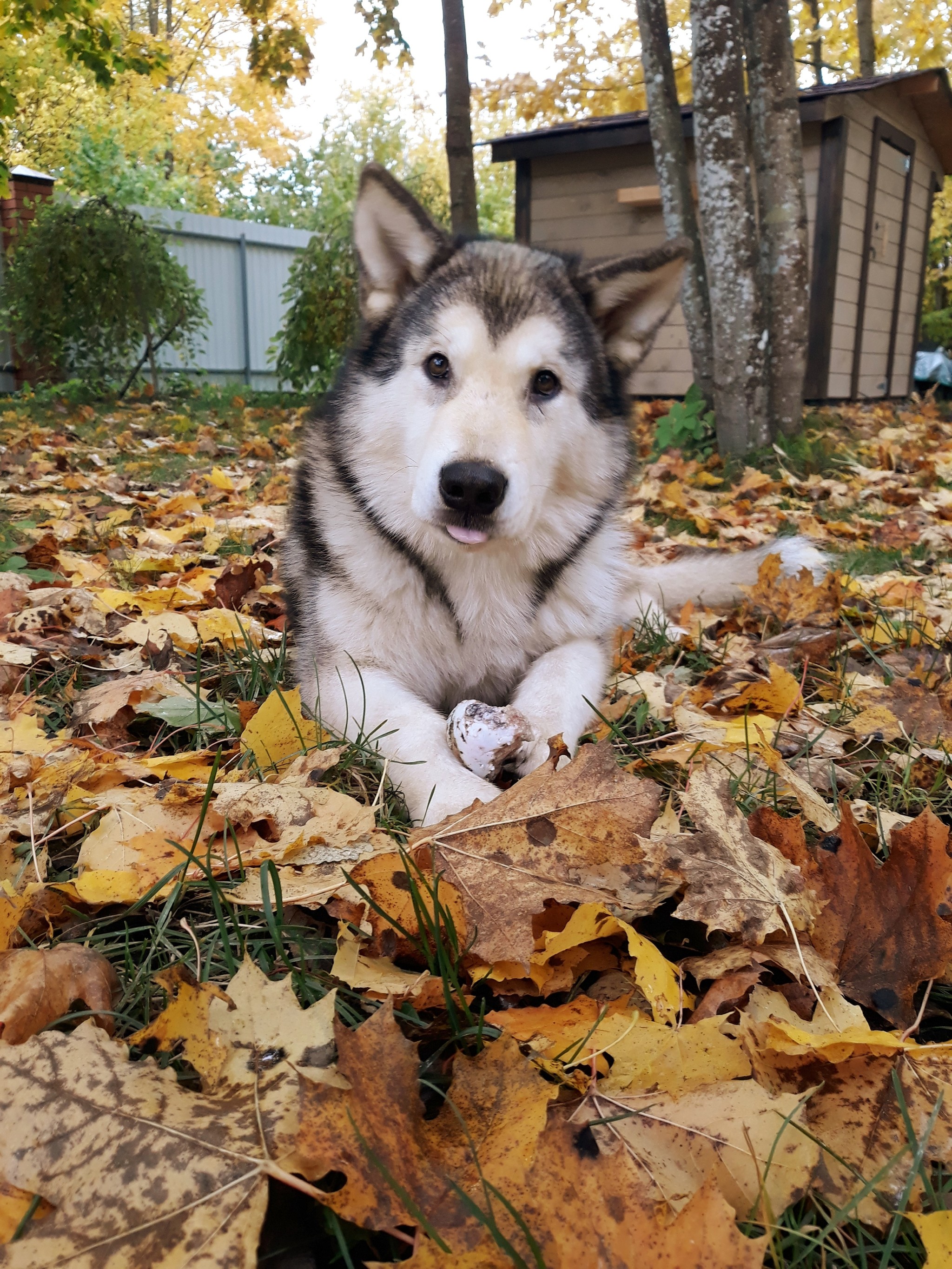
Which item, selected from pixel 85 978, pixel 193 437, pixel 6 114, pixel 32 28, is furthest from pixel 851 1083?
pixel 32 28

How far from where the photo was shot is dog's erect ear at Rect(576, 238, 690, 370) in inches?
104

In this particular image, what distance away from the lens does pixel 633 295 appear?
8.98ft

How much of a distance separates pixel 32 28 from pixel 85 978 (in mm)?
10140

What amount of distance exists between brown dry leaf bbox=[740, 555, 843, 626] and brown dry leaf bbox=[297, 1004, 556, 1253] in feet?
8.00

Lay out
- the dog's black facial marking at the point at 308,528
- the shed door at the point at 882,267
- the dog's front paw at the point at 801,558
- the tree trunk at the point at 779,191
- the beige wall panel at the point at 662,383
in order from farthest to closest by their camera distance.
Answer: the shed door at the point at 882,267, the beige wall panel at the point at 662,383, the tree trunk at the point at 779,191, the dog's front paw at the point at 801,558, the dog's black facial marking at the point at 308,528

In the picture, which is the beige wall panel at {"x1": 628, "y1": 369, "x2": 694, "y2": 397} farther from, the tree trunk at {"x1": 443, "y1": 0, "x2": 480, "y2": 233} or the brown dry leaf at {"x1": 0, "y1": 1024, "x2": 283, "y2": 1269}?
the brown dry leaf at {"x1": 0, "y1": 1024, "x2": 283, "y2": 1269}

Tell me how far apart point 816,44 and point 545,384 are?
22156mm

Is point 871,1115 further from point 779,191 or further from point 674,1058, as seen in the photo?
point 779,191

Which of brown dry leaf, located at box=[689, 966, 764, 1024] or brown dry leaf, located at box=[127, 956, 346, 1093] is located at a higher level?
brown dry leaf, located at box=[127, 956, 346, 1093]

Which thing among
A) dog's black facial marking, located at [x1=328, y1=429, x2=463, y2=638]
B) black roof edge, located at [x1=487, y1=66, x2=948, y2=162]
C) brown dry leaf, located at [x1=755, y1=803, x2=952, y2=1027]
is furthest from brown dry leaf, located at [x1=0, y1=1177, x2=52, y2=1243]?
black roof edge, located at [x1=487, y1=66, x2=948, y2=162]

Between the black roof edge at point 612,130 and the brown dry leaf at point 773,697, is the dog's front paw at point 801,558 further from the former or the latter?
the black roof edge at point 612,130

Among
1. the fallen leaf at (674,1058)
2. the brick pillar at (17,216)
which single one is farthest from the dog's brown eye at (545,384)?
the brick pillar at (17,216)

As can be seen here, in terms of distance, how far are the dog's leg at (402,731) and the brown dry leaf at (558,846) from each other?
220mm

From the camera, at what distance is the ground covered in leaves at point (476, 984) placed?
3.04 feet
